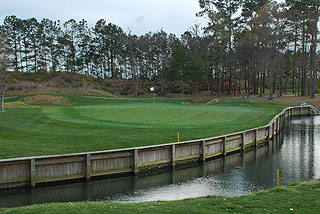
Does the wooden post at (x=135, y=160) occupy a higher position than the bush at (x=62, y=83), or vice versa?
the bush at (x=62, y=83)

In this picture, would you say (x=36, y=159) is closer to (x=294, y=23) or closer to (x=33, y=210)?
(x=33, y=210)

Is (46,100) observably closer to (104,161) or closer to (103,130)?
(103,130)

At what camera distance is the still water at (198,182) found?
13.0m

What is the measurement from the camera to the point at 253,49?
213 ft

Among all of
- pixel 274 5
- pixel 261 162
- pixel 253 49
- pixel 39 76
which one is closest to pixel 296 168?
pixel 261 162

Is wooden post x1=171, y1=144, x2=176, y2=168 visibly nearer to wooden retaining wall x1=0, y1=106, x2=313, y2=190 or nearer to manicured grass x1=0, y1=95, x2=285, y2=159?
wooden retaining wall x1=0, y1=106, x2=313, y2=190

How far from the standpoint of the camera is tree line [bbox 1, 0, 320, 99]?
193 feet

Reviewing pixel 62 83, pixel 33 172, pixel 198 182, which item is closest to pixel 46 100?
pixel 62 83

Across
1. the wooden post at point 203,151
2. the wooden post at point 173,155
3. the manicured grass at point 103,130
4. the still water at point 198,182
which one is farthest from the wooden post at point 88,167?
the wooden post at point 203,151

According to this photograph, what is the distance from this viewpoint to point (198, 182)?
15328 millimetres

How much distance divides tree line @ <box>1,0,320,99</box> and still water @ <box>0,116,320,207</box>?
1592 inches

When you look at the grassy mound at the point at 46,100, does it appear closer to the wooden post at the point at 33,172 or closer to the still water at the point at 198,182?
the still water at the point at 198,182

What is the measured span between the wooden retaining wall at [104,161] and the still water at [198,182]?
0.49 meters

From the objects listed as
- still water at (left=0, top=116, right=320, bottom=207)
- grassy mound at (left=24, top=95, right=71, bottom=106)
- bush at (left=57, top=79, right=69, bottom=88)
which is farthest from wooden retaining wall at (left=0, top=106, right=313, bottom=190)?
bush at (left=57, top=79, right=69, bottom=88)
